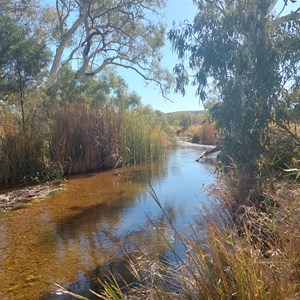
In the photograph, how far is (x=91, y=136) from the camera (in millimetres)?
8086

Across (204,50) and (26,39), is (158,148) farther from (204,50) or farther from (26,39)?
(204,50)

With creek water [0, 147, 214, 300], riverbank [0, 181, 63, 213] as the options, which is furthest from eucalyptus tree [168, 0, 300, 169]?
riverbank [0, 181, 63, 213]

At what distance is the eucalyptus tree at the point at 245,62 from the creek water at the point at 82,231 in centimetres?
117

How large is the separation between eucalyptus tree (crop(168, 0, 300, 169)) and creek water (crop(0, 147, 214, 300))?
3.84ft

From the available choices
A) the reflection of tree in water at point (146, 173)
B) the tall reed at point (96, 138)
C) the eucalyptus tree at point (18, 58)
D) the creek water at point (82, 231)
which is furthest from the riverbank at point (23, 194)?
the eucalyptus tree at point (18, 58)

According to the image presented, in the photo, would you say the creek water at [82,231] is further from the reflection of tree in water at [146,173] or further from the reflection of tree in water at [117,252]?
the reflection of tree in water at [146,173]

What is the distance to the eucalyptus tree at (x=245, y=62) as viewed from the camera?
154 inches

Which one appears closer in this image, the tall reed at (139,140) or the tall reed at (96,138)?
the tall reed at (96,138)

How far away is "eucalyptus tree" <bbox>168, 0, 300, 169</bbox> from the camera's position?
3.91 meters

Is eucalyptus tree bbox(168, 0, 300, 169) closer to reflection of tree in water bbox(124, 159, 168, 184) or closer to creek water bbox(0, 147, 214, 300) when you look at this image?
creek water bbox(0, 147, 214, 300)

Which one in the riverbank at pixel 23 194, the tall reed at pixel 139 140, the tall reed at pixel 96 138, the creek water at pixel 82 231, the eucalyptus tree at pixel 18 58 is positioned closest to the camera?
the creek water at pixel 82 231

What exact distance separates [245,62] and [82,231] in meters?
3.13

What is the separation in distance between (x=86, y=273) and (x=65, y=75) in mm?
10482

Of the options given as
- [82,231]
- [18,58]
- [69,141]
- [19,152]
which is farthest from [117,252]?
[18,58]
